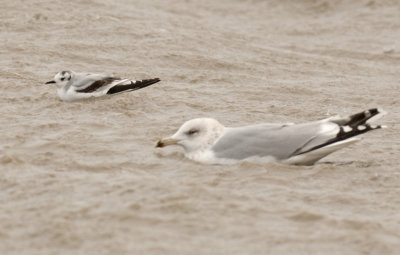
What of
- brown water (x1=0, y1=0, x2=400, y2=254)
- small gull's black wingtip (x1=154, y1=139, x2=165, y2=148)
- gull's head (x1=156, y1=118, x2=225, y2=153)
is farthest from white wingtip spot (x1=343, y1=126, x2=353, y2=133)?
small gull's black wingtip (x1=154, y1=139, x2=165, y2=148)

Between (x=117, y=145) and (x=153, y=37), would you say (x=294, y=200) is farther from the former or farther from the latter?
(x=153, y=37)

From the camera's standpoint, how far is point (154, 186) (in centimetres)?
583

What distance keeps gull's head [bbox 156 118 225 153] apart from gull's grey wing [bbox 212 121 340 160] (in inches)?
6.7

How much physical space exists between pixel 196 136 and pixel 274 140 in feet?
2.20

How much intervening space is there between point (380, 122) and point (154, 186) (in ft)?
12.4

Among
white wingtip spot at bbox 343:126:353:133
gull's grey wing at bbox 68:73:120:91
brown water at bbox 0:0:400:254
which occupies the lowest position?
brown water at bbox 0:0:400:254

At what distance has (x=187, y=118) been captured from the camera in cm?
847

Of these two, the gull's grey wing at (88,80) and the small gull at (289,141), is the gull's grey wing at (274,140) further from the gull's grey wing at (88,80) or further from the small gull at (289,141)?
the gull's grey wing at (88,80)

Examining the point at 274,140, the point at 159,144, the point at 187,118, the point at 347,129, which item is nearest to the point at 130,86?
the point at 187,118

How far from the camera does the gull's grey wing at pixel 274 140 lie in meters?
6.57

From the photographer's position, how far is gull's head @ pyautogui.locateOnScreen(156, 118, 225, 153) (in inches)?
270

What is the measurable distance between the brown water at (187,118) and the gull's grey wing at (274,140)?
125 mm

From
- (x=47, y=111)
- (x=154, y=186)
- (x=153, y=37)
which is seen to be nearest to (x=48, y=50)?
(x=153, y=37)

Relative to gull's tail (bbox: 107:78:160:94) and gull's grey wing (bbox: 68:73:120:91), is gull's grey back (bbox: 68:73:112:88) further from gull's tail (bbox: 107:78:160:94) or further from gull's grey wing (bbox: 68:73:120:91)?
gull's tail (bbox: 107:78:160:94)
